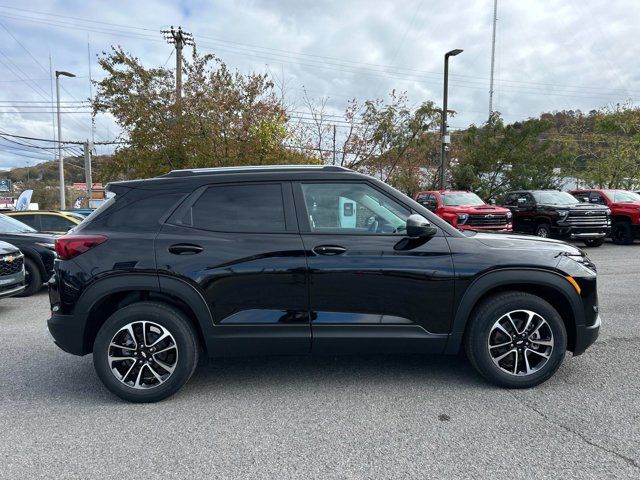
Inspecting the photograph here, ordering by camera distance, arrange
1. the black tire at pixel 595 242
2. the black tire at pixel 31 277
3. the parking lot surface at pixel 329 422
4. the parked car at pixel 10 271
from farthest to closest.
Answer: the black tire at pixel 595 242 → the black tire at pixel 31 277 → the parked car at pixel 10 271 → the parking lot surface at pixel 329 422

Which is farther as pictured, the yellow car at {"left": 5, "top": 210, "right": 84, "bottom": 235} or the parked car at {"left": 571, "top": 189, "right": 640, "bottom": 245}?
the parked car at {"left": 571, "top": 189, "right": 640, "bottom": 245}

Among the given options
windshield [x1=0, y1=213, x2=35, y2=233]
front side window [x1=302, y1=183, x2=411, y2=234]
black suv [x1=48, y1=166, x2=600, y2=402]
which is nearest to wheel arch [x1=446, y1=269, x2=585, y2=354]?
black suv [x1=48, y1=166, x2=600, y2=402]

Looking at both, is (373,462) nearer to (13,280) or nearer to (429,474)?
(429,474)

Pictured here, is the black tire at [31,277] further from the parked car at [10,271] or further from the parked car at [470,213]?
the parked car at [470,213]

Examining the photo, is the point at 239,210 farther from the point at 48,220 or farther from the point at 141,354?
the point at 48,220

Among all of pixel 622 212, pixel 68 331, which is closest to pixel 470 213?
pixel 622 212

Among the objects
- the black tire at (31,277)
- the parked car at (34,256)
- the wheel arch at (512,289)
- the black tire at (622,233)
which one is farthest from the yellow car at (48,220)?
the black tire at (622,233)

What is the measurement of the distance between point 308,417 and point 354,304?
90cm

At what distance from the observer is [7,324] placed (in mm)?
6047

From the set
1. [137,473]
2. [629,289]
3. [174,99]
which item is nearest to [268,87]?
[174,99]

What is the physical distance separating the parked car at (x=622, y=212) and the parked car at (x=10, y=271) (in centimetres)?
1616

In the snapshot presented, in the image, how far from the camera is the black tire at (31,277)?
8.09 meters

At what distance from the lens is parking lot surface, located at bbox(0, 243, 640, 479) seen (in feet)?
8.76

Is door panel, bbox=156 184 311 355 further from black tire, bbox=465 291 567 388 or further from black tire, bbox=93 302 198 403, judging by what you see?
black tire, bbox=465 291 567 388
